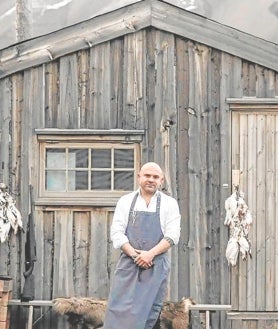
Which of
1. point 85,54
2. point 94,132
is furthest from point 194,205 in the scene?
point 85,54

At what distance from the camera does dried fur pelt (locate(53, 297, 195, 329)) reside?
10180 mm

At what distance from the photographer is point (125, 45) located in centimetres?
1073

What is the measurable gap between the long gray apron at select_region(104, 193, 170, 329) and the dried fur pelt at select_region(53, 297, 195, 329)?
1.47 meters

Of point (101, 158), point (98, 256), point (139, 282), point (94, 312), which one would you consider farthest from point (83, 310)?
point (139, 282)

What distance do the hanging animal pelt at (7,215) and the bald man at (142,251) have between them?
7.15 feet

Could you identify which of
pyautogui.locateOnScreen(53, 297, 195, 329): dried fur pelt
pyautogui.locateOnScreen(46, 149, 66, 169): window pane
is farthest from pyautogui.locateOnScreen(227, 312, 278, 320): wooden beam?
pyautogui.locateOnScreen(46, 149, 66, 169): window pane

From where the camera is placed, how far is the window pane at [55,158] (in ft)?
35.3

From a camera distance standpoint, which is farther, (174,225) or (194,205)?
(194,205)

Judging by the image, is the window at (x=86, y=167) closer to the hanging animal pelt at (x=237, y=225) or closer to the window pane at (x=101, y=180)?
the window pane at (x=101, y=180)

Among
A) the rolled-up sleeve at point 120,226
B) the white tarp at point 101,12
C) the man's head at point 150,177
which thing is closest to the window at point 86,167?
the rolled-up sleeve at point 120,226

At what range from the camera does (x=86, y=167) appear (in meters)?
10.8

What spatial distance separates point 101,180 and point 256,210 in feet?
5.52

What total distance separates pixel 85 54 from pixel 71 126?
78 cm

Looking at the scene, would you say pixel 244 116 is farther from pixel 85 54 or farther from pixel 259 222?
pixel 85 54
